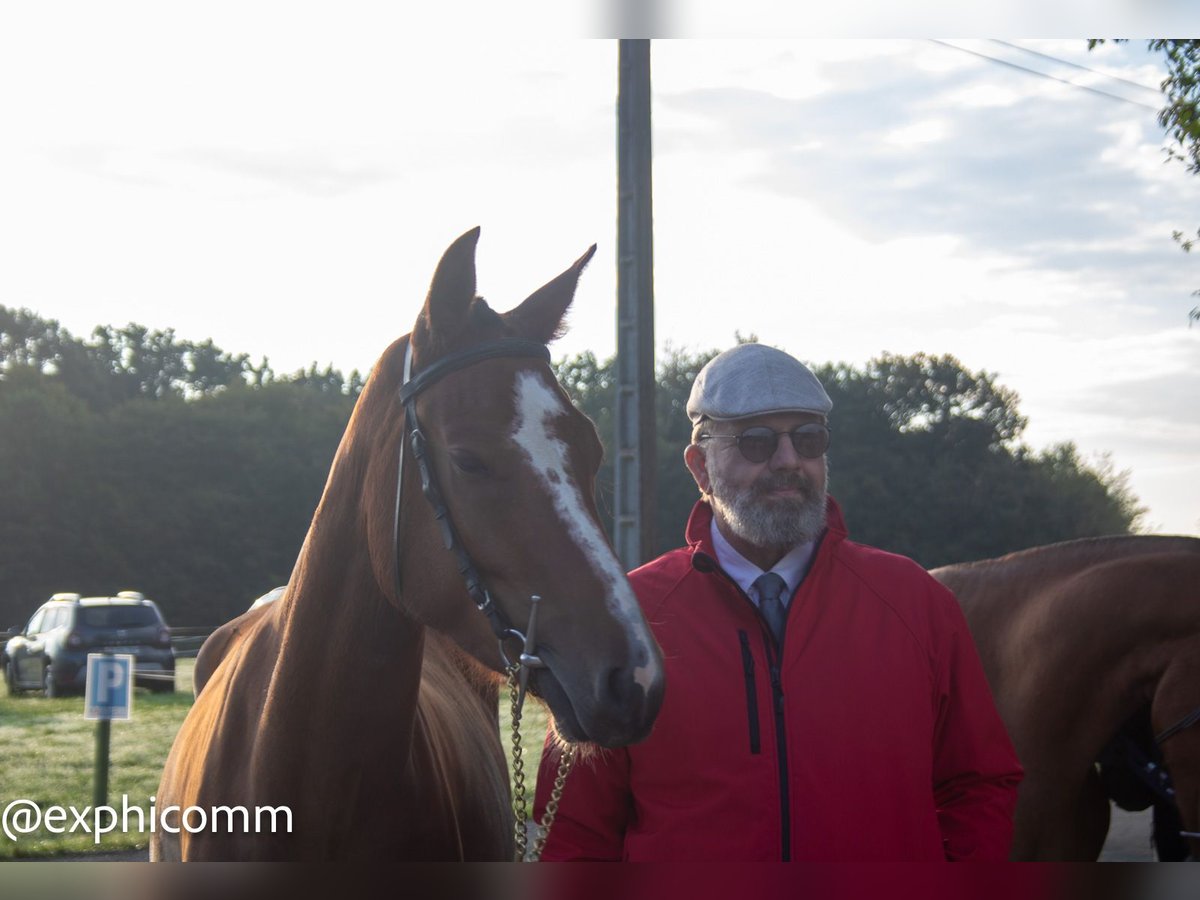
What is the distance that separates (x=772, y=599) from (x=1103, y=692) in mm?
2268

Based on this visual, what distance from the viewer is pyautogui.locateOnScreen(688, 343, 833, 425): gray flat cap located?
213 cm

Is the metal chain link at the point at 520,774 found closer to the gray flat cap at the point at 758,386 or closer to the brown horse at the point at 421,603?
the brown horse at the point at 421,603

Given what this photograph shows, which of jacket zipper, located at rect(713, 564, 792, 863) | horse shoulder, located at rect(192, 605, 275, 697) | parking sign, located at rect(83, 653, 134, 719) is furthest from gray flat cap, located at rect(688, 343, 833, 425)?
parking sign, located at rect(83, 653, 134, 719)

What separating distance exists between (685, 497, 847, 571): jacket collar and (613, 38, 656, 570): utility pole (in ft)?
11.7

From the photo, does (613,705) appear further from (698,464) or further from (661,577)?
(698,464)

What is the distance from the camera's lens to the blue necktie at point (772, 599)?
6.95 feet

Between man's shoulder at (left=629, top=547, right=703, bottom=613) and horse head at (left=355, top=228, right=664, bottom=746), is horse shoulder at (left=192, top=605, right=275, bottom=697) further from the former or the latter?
man's shoulder at (left=629, top=547, right=703, bottom=613)

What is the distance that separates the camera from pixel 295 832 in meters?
2.23

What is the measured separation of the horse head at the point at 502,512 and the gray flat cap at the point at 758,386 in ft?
0.90

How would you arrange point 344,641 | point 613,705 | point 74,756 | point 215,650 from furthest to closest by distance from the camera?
point 74,756 → point 215,650 → point 344,641 → point 613,705

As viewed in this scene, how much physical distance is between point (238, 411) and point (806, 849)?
8961mm

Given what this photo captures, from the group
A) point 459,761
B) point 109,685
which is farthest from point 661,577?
point 109,685

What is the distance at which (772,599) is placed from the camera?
2.15 metres

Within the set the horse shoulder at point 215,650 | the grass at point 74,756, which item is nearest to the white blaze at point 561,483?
the grass at point 74,756
